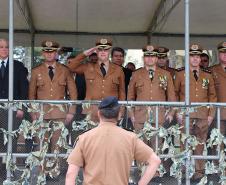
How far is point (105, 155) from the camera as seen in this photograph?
363 centimetres

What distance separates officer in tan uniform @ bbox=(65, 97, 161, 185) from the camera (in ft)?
11.9

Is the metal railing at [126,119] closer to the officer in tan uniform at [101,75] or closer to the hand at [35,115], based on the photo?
the hand at [35,115]

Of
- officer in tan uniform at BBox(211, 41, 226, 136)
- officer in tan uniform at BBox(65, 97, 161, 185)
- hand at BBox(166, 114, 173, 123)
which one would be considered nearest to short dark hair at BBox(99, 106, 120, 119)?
officer in tan uniform at BBox(65, 97, 161, 185)

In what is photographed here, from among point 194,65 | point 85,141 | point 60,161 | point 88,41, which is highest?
point 88,41

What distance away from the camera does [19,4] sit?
8.93 metres

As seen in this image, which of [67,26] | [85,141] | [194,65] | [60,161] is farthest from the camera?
[67,26]

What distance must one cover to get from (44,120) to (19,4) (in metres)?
3.77

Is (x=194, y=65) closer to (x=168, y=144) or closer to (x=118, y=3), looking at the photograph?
(x=168, y=144)

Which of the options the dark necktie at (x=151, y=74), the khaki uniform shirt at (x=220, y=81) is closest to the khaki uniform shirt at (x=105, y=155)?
the dark necktie at (x=151, y=74)

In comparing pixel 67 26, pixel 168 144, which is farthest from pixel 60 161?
pixel 67 26

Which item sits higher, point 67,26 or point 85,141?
point 67,26

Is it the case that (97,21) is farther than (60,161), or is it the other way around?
(97,21)

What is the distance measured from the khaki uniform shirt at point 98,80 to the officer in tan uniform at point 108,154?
283 centimetres

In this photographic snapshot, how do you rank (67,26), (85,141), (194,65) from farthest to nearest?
1. (67,26)
2. (194,65)
3. (85,141)
